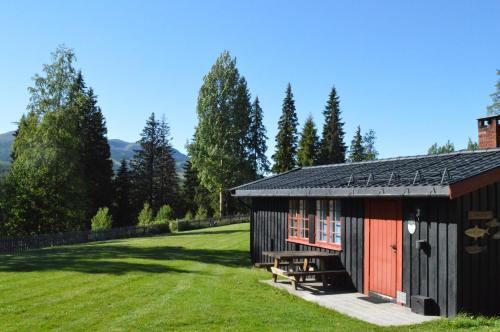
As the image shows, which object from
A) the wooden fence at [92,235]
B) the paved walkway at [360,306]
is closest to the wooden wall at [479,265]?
the paved walkway at [360,306]

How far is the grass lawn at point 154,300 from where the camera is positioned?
7985 mm

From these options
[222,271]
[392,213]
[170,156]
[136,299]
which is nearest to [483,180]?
[392,213]

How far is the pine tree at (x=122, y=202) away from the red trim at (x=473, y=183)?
45.9m

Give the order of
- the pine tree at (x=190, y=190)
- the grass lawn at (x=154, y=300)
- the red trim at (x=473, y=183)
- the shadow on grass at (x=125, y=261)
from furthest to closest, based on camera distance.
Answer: the pine tree at (x=190, y=190)
the shadow on grass at (x=125, y=261)
the grass lawn at (x=154, y=300)
the red trim at (x=473, y=183)

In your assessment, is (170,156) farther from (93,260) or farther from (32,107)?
(93,260)

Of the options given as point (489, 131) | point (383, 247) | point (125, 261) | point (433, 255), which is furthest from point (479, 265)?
point (125, 261)

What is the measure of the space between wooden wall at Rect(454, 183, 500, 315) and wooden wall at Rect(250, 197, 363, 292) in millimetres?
2803

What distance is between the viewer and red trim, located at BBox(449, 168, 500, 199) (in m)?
7.82

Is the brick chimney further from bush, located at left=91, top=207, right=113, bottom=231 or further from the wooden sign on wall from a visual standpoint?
bush, located at left=91, top=207, right=113, bottom=231

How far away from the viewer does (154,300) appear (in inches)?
395

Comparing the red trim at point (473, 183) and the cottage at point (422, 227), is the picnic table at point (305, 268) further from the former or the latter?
the red trim at point (473, 183)

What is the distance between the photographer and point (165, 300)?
1004cm

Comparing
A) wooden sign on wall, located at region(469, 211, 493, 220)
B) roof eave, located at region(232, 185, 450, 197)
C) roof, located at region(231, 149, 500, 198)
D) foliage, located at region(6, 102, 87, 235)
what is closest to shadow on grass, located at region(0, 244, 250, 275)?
roof eave, located at region(232, 185, 450, 197)

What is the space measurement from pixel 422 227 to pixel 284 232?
228 inches
